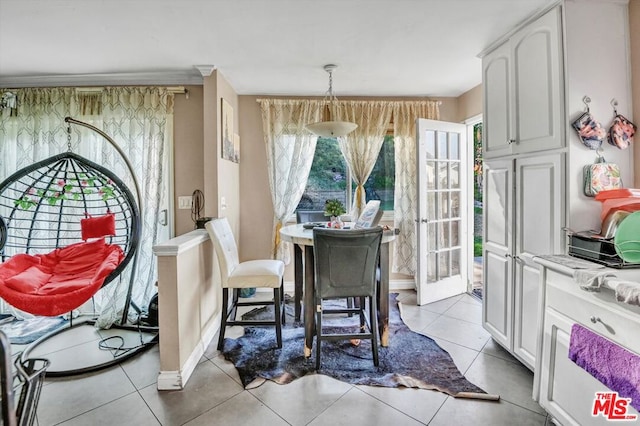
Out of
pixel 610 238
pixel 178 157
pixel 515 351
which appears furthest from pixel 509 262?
pixel 178 157

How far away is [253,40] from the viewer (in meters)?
2.26

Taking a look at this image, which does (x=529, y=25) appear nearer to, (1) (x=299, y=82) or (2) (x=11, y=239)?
(1) (x=299, y=82)

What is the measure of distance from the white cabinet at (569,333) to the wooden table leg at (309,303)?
1.38 metres

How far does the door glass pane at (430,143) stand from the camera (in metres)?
3.26

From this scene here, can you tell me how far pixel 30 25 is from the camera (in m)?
2.03

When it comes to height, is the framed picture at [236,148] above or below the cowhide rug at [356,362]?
above

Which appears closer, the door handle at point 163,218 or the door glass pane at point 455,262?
the door handle at point 163,218

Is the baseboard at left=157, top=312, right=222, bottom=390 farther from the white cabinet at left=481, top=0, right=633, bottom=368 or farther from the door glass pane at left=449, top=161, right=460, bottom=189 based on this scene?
the door glass pane at left=449, top=161, right=460, bottom=189

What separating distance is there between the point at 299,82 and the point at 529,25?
1.98 m

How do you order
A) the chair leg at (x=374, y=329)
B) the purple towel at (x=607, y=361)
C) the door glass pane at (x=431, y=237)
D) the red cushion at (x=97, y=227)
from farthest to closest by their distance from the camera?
the door glass pane at (x=431, y=237)
the red cushion at (x=97, y=227)
the chair leg at (x=374, y=329)
the purple towel at (x=607, y=361)

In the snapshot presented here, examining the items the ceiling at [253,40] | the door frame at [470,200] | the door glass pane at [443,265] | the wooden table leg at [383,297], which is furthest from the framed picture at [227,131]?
the door frame at [470,200]

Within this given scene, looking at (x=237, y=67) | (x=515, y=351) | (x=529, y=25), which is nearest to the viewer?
(x=529, y=25)

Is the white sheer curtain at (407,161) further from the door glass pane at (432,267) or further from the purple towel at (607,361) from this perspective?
the purple towel at (607,361)

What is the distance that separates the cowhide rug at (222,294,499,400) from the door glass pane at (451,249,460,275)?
1198mm
